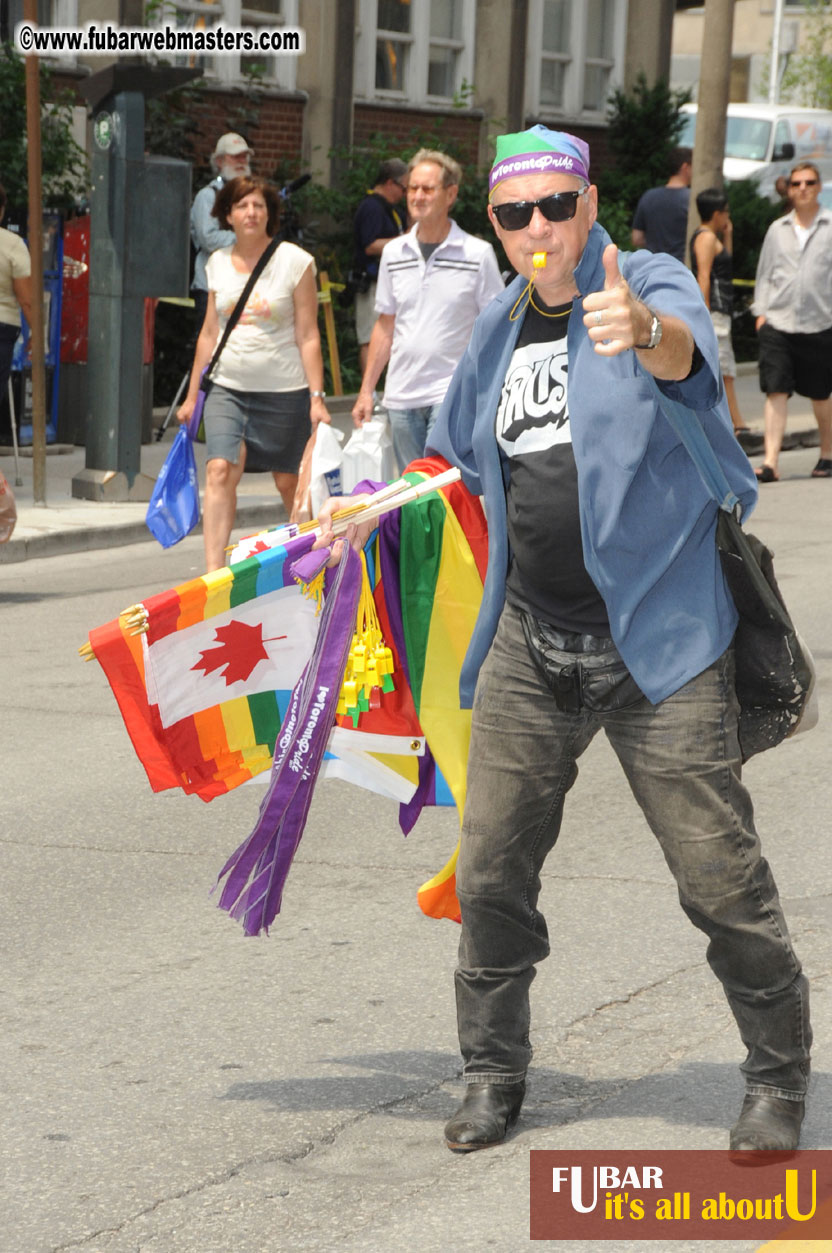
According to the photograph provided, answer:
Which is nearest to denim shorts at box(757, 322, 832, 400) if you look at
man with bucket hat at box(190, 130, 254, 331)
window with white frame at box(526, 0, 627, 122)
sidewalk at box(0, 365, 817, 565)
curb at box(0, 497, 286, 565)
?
sidewalk at box(0, 365, 817, 565)

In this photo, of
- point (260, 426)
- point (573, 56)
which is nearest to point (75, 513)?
point (260, 426)

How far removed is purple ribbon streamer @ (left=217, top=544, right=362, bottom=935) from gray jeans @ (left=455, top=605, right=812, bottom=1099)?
37 centimetres

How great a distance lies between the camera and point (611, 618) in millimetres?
3559

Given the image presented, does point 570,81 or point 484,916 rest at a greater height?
point 570,81

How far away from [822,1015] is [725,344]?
11013mm

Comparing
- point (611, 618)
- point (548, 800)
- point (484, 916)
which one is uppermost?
point (611, 618)

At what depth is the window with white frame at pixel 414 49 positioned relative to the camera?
2305 cm

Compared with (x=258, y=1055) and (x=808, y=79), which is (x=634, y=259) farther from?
(x=808, y=79)

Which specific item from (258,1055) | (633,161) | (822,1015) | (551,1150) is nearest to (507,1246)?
(551,1150)

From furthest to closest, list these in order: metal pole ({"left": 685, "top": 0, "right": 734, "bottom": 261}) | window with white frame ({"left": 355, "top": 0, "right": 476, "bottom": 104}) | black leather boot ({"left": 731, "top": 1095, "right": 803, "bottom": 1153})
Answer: window with white frame ({"left": 355, "top": 0, "right": 476, "bottom": 104}) < metal pole ({"left": 685, "top": 0, "right": 734, "bottom": 261}) < black leather boot ({"left": 731, "top": 1095, "right": 803, "bottom": 1153})

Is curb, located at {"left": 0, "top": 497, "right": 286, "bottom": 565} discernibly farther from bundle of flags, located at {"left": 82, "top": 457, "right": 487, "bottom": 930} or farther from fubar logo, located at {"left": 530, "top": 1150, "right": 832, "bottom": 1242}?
fubar logo, located at {"left": 530, "top": 1150, "right": 832, "bottom": 1242}

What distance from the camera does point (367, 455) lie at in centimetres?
820

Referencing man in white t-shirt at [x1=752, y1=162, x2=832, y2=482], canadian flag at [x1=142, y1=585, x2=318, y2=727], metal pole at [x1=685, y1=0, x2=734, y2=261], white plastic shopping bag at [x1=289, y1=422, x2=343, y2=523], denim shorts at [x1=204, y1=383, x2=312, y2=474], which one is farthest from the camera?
metal pole at [x1=685, y1=0, x2=734, y2=261]

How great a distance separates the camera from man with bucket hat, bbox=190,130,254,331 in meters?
15.2
